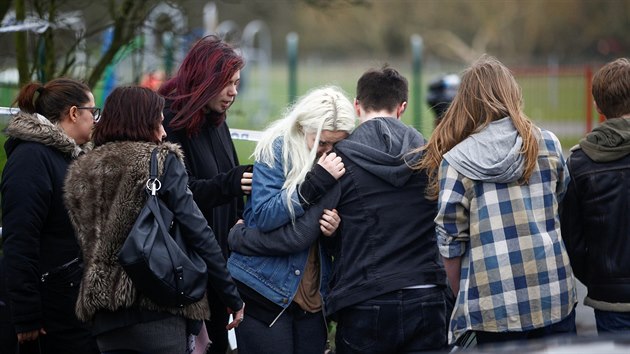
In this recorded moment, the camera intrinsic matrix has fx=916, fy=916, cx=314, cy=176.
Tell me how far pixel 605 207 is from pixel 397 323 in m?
1.04

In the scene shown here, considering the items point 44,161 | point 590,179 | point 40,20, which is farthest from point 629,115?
point 40,20

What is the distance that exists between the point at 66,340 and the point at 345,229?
140 cm

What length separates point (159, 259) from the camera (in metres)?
A: 3.54

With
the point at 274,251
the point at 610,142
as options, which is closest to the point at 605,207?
the point at 610,142

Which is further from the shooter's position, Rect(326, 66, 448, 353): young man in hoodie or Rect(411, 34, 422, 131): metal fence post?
Rect(411, 34, 422, 131): metal fence post

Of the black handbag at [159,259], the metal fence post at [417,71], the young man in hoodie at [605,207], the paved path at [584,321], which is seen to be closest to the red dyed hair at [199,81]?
the black handbag at [159,259]

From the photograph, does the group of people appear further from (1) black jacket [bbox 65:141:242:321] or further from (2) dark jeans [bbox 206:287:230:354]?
(2) dark jeans [bbox 206:287:230:354]

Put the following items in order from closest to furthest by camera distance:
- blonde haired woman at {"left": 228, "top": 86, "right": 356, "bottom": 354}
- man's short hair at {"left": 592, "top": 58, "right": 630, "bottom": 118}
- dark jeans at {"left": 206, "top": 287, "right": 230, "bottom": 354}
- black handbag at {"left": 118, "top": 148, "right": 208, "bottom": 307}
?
black handbag at {"left": 118, "top": 148, "right": 208, "bottom": 307}
blonde haired woman at {"left": 228, "top": 86, "right": 356, "bottom": 354}
man's short hair at {"left": 592, "top": 58, "right": 630, "bottom": 118}
dark jeans at {"left": 206, "top": 287, "right": 230, "bottom": 354}

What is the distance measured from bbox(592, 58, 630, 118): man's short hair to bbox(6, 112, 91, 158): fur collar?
2.41m

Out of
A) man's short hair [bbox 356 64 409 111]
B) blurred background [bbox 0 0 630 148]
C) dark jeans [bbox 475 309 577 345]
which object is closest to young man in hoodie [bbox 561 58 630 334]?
dark jeans [bbox 475 309 577 345]

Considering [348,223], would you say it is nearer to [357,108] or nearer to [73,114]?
[357,108]

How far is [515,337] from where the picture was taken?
12.3 feet

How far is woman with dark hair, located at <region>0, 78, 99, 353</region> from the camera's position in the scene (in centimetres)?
397

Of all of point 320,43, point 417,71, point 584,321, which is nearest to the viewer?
point 584,321
